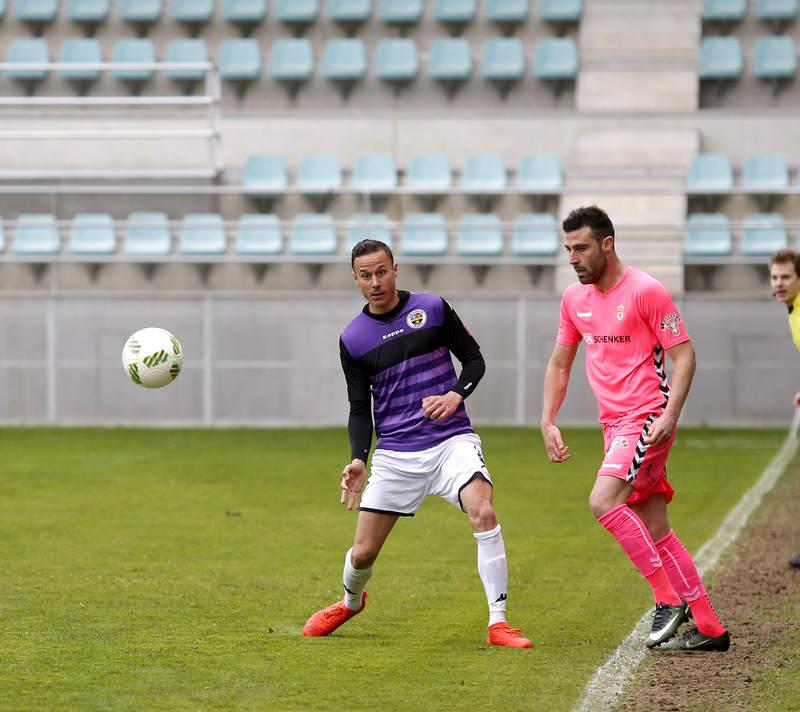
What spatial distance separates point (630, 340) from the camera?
6.21m

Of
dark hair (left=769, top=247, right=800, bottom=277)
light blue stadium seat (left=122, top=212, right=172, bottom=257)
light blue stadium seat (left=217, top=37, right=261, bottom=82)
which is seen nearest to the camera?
dark hair (left=769, top=247, right=800, bottom=277)

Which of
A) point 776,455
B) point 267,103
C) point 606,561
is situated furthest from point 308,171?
point 606,561

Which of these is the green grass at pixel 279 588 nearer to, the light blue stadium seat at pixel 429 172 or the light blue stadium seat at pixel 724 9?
the light blue stadium seat at pixel 429 172

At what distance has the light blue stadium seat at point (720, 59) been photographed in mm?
23688

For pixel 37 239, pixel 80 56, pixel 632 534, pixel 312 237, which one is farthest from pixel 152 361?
pixel 80 56

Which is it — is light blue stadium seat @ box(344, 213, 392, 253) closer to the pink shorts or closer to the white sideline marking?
the white sideline marking

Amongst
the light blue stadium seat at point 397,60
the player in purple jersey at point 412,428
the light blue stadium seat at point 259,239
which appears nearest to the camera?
the player in purple jersey at point 412,428

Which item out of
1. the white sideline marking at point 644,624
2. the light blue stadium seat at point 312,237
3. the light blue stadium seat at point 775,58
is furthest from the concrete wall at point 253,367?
the light blue stadium seat at point 775,58

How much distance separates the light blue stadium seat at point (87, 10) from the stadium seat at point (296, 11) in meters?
3.22

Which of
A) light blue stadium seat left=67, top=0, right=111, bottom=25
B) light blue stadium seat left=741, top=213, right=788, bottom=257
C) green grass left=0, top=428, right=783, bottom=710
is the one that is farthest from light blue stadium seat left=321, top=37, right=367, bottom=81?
green grass left=0, top=428, right=783, bottom=710

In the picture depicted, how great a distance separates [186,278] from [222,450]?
589 cm

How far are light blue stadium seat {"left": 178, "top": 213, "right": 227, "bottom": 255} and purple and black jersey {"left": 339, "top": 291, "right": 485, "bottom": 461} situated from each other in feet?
51.5

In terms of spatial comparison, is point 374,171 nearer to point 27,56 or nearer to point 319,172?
point 319,172

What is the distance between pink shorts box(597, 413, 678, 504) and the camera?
243 inches
